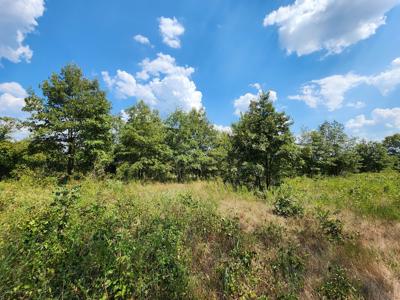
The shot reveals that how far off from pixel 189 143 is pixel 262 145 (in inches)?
582

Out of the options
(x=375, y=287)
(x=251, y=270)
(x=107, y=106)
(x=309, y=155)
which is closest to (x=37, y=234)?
(x=251, y=270)

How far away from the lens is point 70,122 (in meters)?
15.6

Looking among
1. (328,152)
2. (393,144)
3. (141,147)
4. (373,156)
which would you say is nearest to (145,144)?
(141,147)

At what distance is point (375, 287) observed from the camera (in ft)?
9.09

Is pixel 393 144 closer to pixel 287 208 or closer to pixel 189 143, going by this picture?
pixel 189 143

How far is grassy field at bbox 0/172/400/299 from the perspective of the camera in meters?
2.48

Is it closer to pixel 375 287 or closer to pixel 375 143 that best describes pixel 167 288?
pixel 375 287

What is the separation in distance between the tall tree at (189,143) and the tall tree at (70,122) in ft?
27.8

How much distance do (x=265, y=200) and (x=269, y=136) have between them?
4444 millimetres

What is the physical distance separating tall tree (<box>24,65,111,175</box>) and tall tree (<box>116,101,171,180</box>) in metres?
2.98

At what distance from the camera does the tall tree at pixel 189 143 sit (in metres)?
24.3

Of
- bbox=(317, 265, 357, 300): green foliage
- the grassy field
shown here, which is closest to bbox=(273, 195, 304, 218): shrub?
the grassy field

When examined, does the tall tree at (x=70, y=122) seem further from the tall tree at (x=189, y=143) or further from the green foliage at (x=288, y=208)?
the green foliage at (x=288, y=208)

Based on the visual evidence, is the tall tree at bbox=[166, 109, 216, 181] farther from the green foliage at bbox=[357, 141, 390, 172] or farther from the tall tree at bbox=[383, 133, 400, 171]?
the tall tree at bbox=[383, 133, 400, 171]
